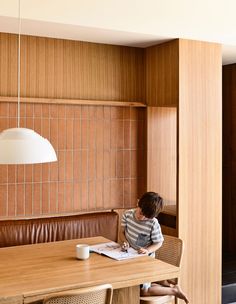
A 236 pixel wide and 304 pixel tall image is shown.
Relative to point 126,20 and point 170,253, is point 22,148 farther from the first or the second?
point 126,20

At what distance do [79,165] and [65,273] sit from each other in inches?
66.7

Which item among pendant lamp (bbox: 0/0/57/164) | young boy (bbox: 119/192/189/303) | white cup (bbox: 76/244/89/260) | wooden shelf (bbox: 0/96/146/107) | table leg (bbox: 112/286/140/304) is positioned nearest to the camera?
pendant lamp (bbox: 0/0/57/164)

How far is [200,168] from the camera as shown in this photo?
4133 mm

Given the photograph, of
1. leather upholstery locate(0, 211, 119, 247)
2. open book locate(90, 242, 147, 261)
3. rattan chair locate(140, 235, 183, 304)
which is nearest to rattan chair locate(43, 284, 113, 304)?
open book locate(90, 242, 147, 261)

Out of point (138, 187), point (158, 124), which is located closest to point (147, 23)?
point (158, 124)

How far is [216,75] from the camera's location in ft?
13.8

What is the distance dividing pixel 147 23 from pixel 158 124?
1.08 m

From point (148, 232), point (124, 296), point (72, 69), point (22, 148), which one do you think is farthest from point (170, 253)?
point (72, 69)

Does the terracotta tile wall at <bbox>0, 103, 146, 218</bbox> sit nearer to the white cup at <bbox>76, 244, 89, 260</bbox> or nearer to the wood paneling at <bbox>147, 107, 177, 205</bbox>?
the wood paneling at <bbox>147, 107, 177, 205</bbox>

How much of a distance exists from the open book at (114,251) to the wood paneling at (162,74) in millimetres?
1447

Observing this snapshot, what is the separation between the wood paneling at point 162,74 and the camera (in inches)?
159

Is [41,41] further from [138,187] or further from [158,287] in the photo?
[158,287]

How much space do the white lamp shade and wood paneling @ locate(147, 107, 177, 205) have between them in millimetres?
2059

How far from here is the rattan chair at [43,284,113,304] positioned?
2273mm
